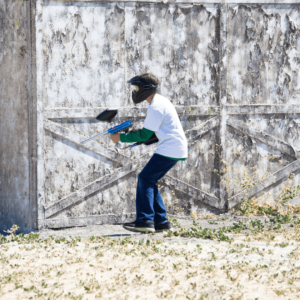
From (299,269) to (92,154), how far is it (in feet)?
10.3

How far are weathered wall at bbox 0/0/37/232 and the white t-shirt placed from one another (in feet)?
5.82

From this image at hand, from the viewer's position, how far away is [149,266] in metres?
4.03

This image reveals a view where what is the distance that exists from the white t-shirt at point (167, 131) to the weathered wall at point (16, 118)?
1774 mm

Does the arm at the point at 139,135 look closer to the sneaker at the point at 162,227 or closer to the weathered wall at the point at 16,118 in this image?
the sneaker at the point at 162,227

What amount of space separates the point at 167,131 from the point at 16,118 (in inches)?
86.1

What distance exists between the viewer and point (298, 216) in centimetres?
618

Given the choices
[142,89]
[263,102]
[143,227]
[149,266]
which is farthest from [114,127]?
[263,102]

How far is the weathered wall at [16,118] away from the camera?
5523 millimetres

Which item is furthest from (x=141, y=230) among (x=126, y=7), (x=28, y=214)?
(x=126, y=7)

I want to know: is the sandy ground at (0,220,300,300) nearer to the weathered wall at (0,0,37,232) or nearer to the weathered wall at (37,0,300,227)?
the weathered wall at (0,0,37,232)

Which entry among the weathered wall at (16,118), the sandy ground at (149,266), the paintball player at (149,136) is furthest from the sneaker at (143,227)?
the weathered wall at (16,118)

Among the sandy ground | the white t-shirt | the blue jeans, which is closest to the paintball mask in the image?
the white t-shirt

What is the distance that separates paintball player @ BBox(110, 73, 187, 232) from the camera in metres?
4.87

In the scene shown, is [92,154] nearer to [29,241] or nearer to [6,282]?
[29,241]
